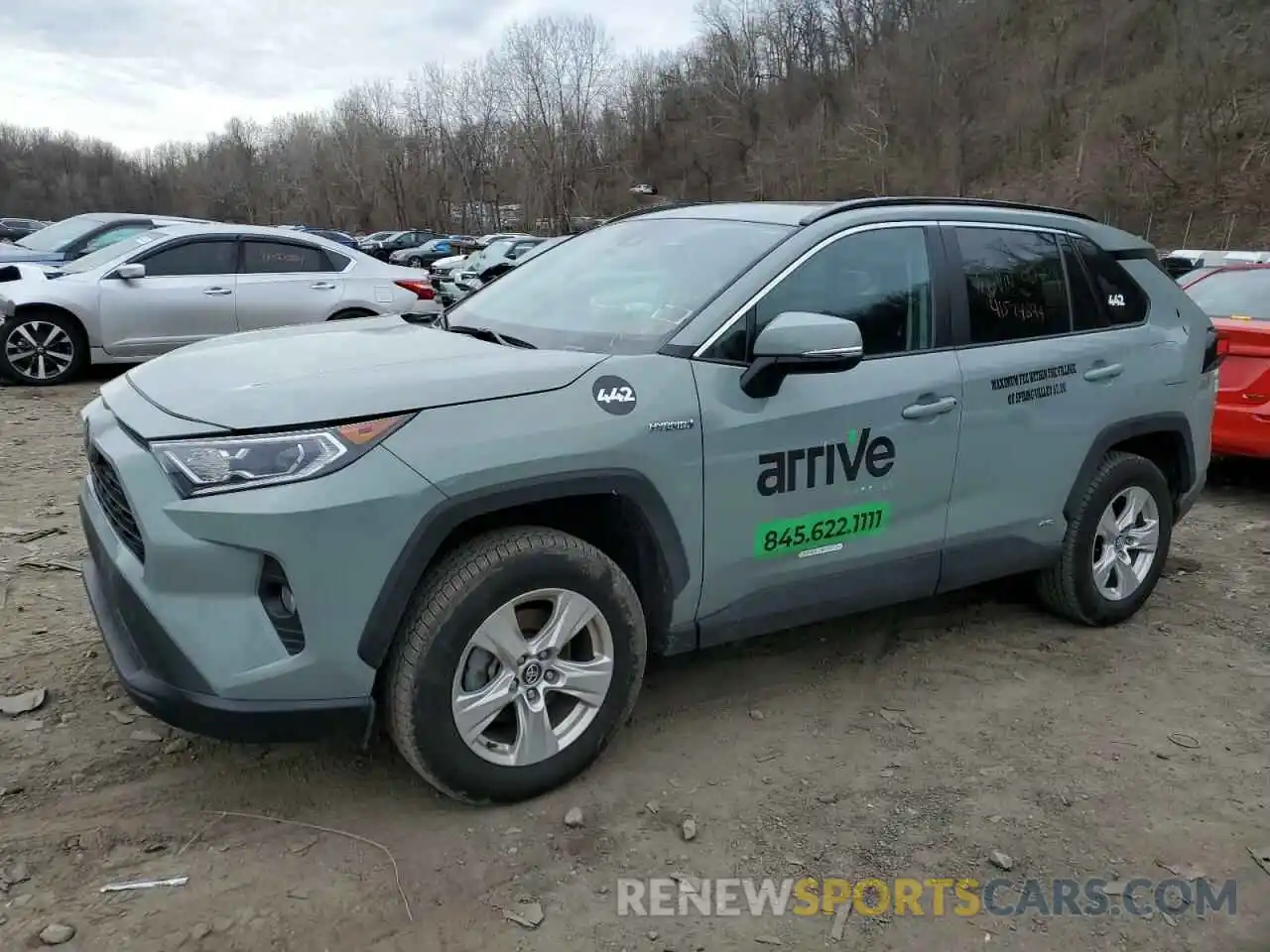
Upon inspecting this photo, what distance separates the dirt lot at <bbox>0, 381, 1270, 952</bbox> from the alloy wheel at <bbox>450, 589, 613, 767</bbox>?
0.22 metres

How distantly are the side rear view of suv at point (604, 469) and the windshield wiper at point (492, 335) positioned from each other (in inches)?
0.7

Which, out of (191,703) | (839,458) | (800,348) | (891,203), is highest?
(891,203)

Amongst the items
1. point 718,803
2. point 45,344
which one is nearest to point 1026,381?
point 718,803

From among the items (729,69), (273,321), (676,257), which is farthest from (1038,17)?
(676,257)

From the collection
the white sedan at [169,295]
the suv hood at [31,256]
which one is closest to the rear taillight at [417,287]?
the white sedan at [169,295]

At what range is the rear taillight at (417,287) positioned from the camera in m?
10.4

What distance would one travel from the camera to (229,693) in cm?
247

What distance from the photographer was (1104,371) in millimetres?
4137

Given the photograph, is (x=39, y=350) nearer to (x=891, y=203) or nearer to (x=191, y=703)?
(x=191, y=703)

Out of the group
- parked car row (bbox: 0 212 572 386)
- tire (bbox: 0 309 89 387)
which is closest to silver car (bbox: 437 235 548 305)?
parked car row (bbox: 0 212 572 386)

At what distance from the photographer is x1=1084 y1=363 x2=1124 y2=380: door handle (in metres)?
4.09

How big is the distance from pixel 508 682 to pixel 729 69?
78.8 metres

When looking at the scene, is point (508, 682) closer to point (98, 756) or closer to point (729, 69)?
point (98, 756)

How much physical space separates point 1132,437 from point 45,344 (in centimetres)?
900
